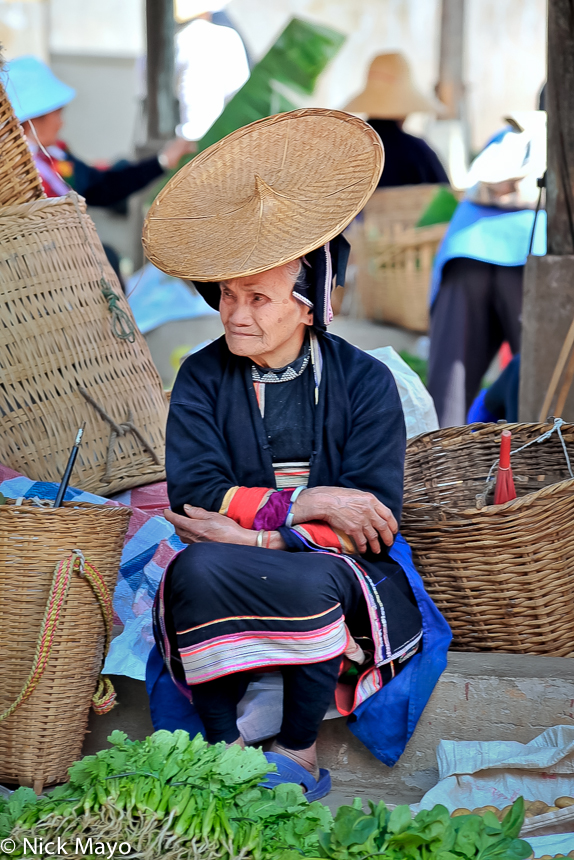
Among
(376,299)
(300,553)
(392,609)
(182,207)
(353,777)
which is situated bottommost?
(376,299)

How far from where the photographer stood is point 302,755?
7.14ft

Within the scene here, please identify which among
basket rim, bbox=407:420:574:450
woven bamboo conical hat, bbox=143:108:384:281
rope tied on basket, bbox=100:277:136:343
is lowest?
basket rim, bbox=407:420:574:450

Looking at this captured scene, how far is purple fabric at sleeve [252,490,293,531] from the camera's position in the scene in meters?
2.21

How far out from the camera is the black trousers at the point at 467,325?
464 cm

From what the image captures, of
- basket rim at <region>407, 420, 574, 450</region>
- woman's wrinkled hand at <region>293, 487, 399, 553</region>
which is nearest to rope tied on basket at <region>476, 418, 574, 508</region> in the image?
basket rim at <region>407, 420, 574, 450</region>

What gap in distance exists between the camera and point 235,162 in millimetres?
2453

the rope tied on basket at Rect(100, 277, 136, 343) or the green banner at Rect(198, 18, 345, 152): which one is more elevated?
the green banner at Rect(198, 18, 345, 152)

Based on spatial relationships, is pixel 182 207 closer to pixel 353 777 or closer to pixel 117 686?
pixel 117 686

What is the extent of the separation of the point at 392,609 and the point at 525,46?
12.9 meters

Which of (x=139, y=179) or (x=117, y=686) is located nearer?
(x=117, y=686)

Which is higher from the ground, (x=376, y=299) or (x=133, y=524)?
(x=133, y=524)

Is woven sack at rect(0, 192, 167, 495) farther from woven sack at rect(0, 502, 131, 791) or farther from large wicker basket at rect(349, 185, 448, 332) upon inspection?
large wicker basket at rect(349, 185, 448, 332)

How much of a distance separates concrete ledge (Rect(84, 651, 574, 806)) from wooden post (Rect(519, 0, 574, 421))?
1.50 meters

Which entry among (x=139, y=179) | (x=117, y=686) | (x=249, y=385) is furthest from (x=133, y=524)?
(x=139, y=179)
